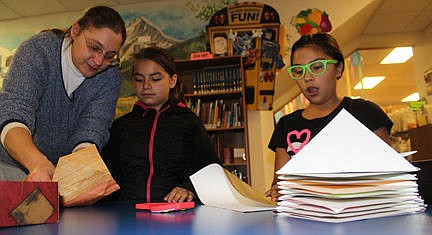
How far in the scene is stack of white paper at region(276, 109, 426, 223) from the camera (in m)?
0.49

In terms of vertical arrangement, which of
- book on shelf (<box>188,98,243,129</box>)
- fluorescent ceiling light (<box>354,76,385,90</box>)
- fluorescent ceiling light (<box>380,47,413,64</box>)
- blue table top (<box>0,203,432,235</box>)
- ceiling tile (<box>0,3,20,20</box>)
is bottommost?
blue table top (<box>0,203,432,235</box>)

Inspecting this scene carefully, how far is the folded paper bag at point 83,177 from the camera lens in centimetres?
92

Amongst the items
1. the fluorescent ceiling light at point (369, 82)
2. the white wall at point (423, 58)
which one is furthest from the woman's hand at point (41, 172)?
the fluorescent ceiling light at point (369, 82)

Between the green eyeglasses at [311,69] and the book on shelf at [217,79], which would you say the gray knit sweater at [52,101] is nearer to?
the green eyeglasses at [311,69]

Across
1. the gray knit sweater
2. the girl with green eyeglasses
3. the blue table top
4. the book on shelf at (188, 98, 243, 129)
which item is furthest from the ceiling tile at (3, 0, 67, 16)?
the blue table top

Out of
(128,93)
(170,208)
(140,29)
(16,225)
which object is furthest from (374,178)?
(140,29)

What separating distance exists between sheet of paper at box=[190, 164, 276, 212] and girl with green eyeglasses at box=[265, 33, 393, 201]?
522 millimetres

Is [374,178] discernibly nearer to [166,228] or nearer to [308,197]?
[308,197]

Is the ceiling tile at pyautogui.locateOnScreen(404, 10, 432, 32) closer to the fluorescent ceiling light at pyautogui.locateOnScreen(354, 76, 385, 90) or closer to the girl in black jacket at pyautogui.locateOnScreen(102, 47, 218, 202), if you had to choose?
the fluorescent ceiling light at pyautogui.locateOnScreen(354, 76, 385, 90)

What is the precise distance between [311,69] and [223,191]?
0.72 metres

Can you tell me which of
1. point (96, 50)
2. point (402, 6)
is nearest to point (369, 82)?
point (402, 6)

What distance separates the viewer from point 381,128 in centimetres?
135

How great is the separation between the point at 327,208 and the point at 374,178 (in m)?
0.09

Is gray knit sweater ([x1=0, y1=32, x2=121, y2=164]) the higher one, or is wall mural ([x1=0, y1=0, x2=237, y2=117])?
wall mural ([x1=0, y1=0, x2=237, y2=117])
